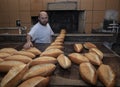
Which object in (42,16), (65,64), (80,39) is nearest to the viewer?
(65,64)

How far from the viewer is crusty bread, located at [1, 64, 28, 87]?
0.72m

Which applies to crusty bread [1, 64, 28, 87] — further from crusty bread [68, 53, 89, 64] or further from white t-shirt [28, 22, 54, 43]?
white t-shirt [28, 22, 54, 43]

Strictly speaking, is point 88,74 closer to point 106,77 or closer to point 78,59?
point 106,77

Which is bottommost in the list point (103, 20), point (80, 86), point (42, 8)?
point (80, 86)

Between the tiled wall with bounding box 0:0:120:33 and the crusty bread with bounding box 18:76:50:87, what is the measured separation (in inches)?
139

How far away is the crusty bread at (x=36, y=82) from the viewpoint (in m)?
0.70

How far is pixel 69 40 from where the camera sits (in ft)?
7.42

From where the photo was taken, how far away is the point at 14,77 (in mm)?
748

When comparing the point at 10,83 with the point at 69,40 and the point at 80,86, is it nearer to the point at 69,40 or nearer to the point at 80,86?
the point at 80,86

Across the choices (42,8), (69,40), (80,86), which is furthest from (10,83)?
(42,8)

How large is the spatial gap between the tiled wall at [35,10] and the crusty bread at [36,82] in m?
3.53

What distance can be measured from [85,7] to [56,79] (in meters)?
3.49

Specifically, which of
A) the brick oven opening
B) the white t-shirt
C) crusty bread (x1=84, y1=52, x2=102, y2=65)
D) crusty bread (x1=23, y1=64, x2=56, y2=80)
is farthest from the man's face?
crusty bread (x1=23, y1=64, x2=56, y2=80)

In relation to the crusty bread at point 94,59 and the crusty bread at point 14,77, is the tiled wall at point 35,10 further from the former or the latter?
the crusty bread at point 14,77
